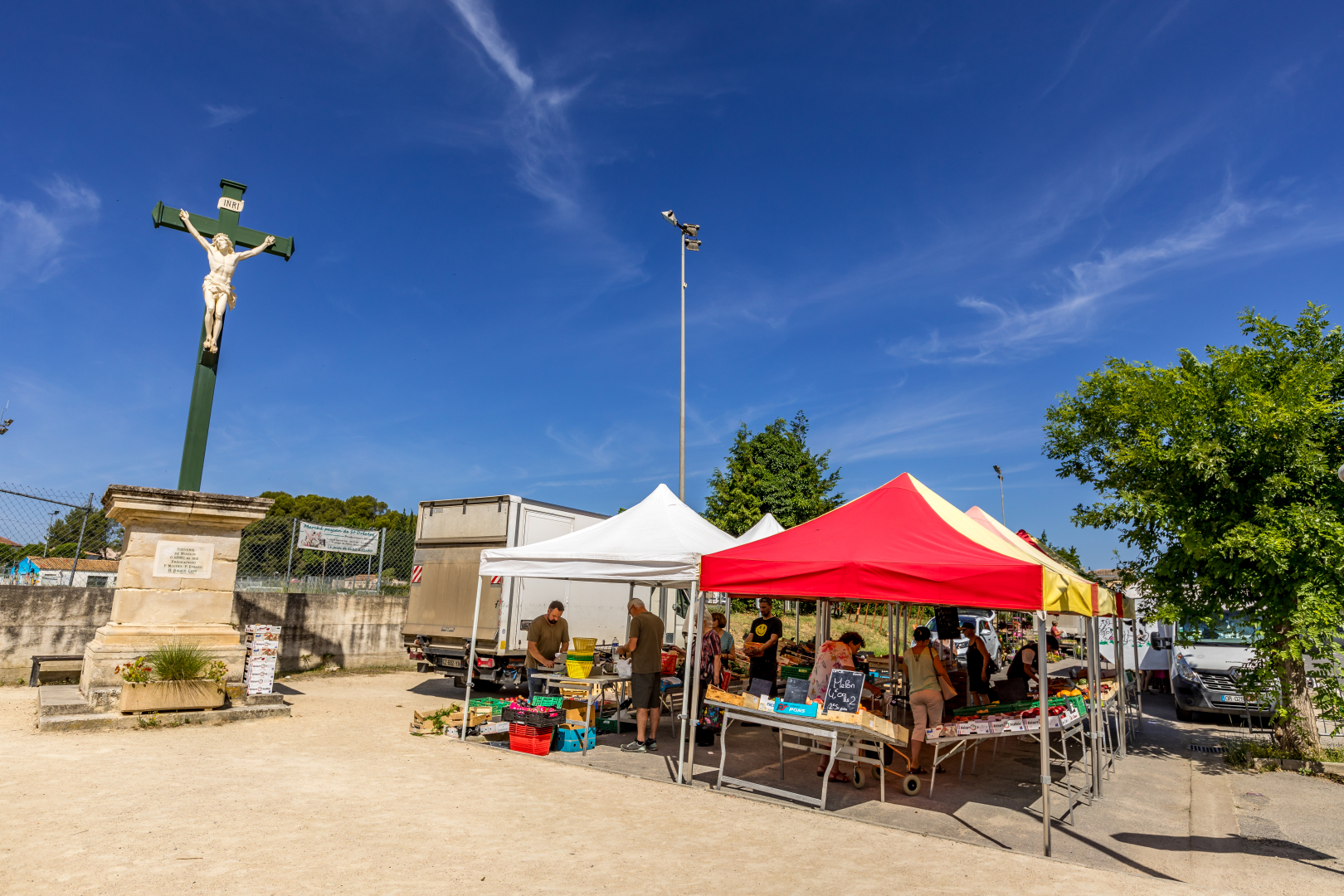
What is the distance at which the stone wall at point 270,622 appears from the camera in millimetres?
11367

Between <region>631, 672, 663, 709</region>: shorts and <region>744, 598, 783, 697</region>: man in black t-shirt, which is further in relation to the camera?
<region>744, 598, 783, 697</region>: man in black t-shirt

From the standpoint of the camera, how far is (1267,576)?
8.59 meters

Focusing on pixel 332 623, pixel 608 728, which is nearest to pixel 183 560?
pixel 608 728

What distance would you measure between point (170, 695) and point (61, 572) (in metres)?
5.30

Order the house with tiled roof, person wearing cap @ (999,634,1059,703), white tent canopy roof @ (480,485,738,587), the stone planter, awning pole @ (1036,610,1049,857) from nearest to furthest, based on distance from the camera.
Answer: awning pole @ (1036,610,1049,857) < white tent canopy roof @ (480,485,738,587) < the stone planter < person wearing cap @ (999,634,1059,703) < the house with tiled roof

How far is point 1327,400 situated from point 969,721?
6.52 metres

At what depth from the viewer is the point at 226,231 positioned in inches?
426

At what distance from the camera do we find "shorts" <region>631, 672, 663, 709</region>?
8555 mm

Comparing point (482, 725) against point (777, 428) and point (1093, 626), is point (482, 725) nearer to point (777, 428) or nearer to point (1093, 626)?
point (1093, 626)

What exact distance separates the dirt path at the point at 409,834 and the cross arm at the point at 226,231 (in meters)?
6.70

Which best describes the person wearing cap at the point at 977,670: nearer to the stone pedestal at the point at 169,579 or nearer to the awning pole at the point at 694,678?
the awning pole at the point at 694,678

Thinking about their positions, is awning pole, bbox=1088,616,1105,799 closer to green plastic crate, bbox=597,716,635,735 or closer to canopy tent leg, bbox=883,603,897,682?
canopy tent leg, bbox=883,603,897,682

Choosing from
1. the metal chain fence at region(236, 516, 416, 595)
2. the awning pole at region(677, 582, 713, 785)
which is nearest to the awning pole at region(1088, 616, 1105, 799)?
the awning pole at region(677, 582, 713, 785)

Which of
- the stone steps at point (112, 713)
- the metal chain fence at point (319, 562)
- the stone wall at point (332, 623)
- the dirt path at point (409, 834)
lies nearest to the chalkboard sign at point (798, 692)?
the dirt path at point (409, 834)
